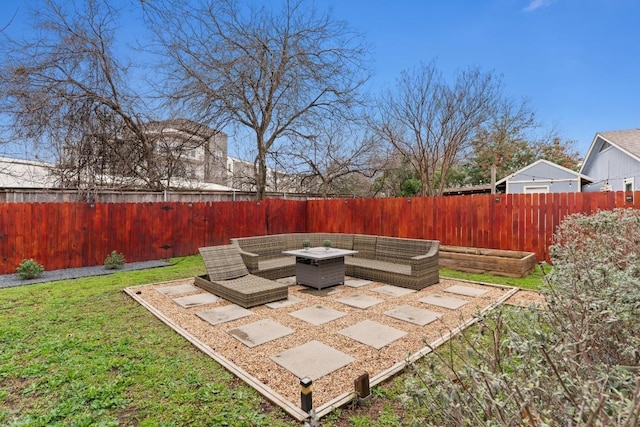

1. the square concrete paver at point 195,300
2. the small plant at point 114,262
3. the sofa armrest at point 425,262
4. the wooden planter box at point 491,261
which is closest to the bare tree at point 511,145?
the wooden planter box at point 491,261

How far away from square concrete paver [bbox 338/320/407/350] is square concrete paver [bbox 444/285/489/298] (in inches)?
84.8

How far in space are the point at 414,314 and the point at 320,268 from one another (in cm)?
186

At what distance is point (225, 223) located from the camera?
32.8 feet

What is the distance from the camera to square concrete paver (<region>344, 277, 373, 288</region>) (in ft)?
19.9

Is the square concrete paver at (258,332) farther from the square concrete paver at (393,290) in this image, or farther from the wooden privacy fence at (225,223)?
the wooden privacy fence at (225,223)

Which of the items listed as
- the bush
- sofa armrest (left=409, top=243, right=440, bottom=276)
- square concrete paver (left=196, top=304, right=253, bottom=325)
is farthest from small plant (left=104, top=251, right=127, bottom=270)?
the bush

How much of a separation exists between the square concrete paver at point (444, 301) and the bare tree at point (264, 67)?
7.70 m

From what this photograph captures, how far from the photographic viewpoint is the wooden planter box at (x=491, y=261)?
6531mm

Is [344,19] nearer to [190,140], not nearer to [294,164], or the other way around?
[294,164]

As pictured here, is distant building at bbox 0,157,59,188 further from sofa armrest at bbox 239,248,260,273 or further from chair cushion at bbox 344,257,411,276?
chair cushion at bbox 344,257,411,276

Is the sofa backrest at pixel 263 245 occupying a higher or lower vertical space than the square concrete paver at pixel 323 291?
higher

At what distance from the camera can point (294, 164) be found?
13.1 metres

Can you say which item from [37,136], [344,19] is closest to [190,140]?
[37,136]

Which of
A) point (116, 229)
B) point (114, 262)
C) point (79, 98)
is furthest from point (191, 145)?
point (114, 262)
